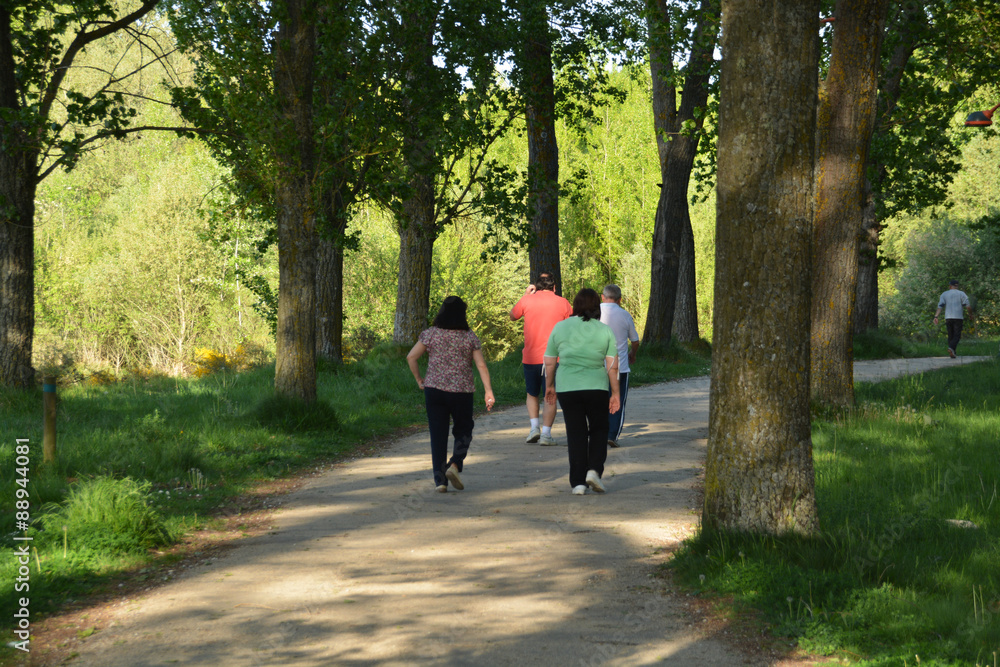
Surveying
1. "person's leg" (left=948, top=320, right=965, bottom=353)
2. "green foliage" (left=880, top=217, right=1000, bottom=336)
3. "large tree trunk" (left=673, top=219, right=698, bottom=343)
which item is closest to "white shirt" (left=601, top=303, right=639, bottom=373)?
"large tree trunk" (left=673, top=219, right=698, bottom=343)

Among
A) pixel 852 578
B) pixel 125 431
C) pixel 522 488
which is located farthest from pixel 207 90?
pixel 852 578

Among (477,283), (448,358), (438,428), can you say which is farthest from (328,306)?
(477,283)

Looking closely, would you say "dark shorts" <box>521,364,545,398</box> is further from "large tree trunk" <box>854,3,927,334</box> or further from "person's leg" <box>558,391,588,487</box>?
"large tree trunk" <box>854,3,927,334</box>

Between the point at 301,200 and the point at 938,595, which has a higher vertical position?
the point at 301,200

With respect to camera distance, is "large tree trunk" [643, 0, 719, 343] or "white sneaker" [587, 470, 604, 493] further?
"large tree trunk" [643, 0, 719, 343]

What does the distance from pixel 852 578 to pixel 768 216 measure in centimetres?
236

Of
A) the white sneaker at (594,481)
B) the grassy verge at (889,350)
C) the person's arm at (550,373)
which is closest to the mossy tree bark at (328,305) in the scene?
the person's arm at (550,373)

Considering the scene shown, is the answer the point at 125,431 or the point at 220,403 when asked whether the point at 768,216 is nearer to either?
the point at 125,431

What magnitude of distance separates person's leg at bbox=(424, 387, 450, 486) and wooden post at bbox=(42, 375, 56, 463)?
11.9 ft

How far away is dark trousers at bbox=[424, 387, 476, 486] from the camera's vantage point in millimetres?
8594

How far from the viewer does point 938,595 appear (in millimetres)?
4867

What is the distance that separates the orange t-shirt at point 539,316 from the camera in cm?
1158

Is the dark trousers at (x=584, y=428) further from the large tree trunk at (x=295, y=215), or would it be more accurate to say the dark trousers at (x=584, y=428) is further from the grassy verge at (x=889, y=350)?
→ the grassy verge at (x=889, y=350)

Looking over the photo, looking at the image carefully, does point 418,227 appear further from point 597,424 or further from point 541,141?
point 597,424
